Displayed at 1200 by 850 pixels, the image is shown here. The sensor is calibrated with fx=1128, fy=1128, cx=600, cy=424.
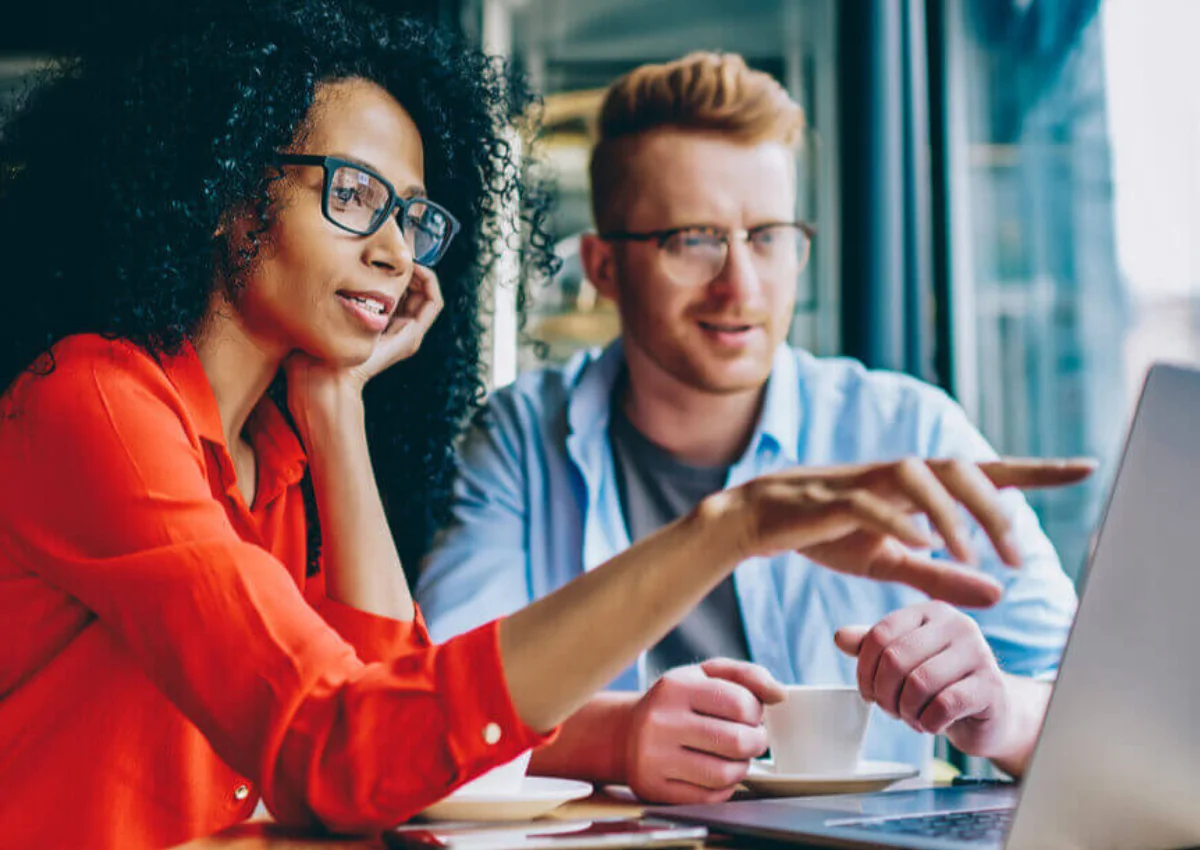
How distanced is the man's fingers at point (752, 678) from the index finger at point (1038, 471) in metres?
0.37

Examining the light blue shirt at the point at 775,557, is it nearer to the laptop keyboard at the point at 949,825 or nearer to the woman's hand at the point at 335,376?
the woman's hand at the point at 335,376

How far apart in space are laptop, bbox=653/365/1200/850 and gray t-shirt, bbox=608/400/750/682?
91cm

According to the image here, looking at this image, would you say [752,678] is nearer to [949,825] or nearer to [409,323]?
[949,825]

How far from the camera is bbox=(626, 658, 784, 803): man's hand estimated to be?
0.98 meters

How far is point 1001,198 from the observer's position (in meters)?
2.21

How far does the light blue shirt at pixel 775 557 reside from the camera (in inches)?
59.0

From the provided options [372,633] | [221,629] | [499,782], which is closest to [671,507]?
[372,633]

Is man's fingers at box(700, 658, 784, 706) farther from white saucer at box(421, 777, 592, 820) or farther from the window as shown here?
the window

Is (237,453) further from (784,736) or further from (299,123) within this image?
(784,736)

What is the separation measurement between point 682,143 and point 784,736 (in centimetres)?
105

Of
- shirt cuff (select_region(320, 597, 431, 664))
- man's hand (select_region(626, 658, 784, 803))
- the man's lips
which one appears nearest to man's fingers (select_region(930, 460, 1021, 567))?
man's hand (select_region(626, 658, 784, 803))

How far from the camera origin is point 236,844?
80cm

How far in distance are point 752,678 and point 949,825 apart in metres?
0.27

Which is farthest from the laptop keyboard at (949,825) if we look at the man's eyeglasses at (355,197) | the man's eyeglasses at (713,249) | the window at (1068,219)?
the man's eyeglasses at (713,249)
